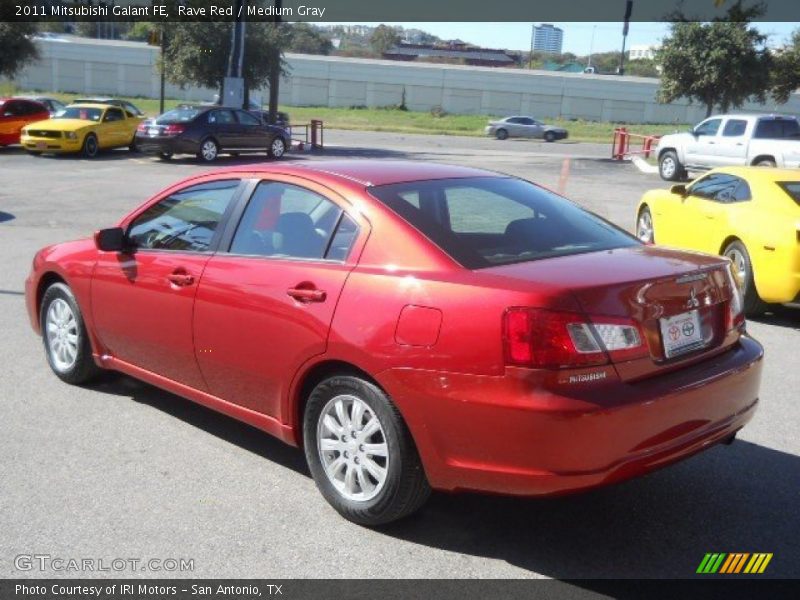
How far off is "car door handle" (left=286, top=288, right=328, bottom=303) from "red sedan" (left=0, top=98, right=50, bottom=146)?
26.3 metres

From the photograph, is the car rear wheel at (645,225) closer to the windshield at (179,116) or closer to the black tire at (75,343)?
the black tire at (75,343)

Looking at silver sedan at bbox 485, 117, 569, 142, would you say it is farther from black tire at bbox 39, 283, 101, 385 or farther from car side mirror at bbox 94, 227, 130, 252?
car side mirror at bbox 94, 227, 130, 252

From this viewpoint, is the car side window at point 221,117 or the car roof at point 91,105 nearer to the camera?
the car side window at point 221,117

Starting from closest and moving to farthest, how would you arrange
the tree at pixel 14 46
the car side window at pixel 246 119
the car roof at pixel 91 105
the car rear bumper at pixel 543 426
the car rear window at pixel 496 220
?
1. the car rear bumper at pixel 543 426
2. the car rear window at pixel 496 220
3. the car roof at pixel 91 105
4. the car side window at pixel 246 119
5. the tree at pixel 14 46

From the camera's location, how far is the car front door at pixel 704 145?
961 inches

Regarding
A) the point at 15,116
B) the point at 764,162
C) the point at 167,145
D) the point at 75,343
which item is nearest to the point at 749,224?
the point at 75,343

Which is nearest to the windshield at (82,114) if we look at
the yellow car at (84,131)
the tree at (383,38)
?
the yellow car at (84,131)

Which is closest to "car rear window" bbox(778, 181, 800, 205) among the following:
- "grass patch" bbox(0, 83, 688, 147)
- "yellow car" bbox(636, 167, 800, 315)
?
"yellow car" bbox(636, 167, 800, 315)

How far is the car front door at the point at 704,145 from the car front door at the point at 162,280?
69.8 ft

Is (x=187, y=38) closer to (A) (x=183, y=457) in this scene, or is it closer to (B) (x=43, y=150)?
(B) (x=43, y=150)

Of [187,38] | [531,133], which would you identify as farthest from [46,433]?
[531,133]

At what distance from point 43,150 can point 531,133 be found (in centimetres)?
3301

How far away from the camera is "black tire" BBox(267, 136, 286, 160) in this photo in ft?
92.7

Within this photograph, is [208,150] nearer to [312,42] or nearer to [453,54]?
[312,42]
